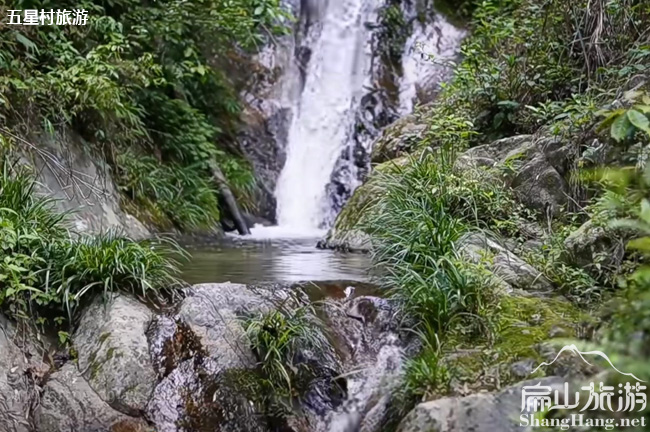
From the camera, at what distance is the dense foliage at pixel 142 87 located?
19.5 feet

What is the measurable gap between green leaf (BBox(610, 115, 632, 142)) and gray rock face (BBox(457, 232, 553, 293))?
1.55 metres

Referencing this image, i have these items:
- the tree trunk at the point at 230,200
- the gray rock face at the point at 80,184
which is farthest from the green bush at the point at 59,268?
the tree trunk at the point at 230,200

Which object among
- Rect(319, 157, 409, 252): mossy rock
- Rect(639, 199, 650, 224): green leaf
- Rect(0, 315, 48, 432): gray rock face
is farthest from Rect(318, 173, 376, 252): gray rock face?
Rect(639, 199, 650, 224): green leaf

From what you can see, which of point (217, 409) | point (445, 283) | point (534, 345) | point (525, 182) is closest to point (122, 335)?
point (217, 409)

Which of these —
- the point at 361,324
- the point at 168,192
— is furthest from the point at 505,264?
the point at 168,192

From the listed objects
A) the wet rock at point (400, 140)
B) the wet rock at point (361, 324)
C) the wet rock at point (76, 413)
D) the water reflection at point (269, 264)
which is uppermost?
the wet rock at point (400, 140)

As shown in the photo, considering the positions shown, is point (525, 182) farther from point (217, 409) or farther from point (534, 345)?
point (217, 409)

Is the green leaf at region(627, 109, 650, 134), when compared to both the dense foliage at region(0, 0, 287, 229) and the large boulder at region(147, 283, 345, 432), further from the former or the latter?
the dense foliage at region(0, 0, 287, 229)

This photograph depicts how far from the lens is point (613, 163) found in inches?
168

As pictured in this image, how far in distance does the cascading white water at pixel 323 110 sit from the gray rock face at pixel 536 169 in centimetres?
394

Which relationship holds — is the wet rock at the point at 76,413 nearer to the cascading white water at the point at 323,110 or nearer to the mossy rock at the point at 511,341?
the mossy rock at the point at 511,341

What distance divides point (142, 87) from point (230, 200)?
6.37 ft

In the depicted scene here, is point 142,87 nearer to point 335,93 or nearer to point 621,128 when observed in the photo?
point 335,93

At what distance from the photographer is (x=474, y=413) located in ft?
9.25
